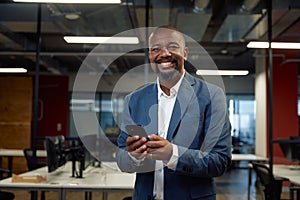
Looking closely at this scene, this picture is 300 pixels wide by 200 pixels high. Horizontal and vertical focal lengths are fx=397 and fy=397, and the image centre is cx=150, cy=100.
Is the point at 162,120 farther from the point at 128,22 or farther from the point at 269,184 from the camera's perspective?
the point at 128,22

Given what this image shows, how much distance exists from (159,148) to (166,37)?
1.17ft

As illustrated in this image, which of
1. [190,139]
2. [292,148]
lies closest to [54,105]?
[292,148]

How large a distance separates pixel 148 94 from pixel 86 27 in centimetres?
497

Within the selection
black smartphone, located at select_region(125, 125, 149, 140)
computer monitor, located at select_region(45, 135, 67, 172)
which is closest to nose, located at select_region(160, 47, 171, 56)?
black smartphone, located at select_region(125, 125, 149, 140)

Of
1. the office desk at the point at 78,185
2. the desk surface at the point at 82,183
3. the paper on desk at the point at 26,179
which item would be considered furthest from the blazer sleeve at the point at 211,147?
the paper on desk at the point at 26,179

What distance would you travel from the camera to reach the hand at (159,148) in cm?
105

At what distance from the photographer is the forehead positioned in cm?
121

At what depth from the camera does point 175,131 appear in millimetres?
1144

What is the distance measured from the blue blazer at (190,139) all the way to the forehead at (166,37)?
13 cm

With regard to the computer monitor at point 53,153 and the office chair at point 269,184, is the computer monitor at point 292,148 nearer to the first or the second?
the office chair at point 269,184

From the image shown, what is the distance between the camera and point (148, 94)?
124 centimetres

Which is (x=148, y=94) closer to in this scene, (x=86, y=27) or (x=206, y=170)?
(x=206, y=170)

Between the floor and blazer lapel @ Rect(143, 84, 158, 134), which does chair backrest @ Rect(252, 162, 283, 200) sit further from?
blazer lapel @ Rect(143, 84, 158, 134)

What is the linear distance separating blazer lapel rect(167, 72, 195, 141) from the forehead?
0.12m
